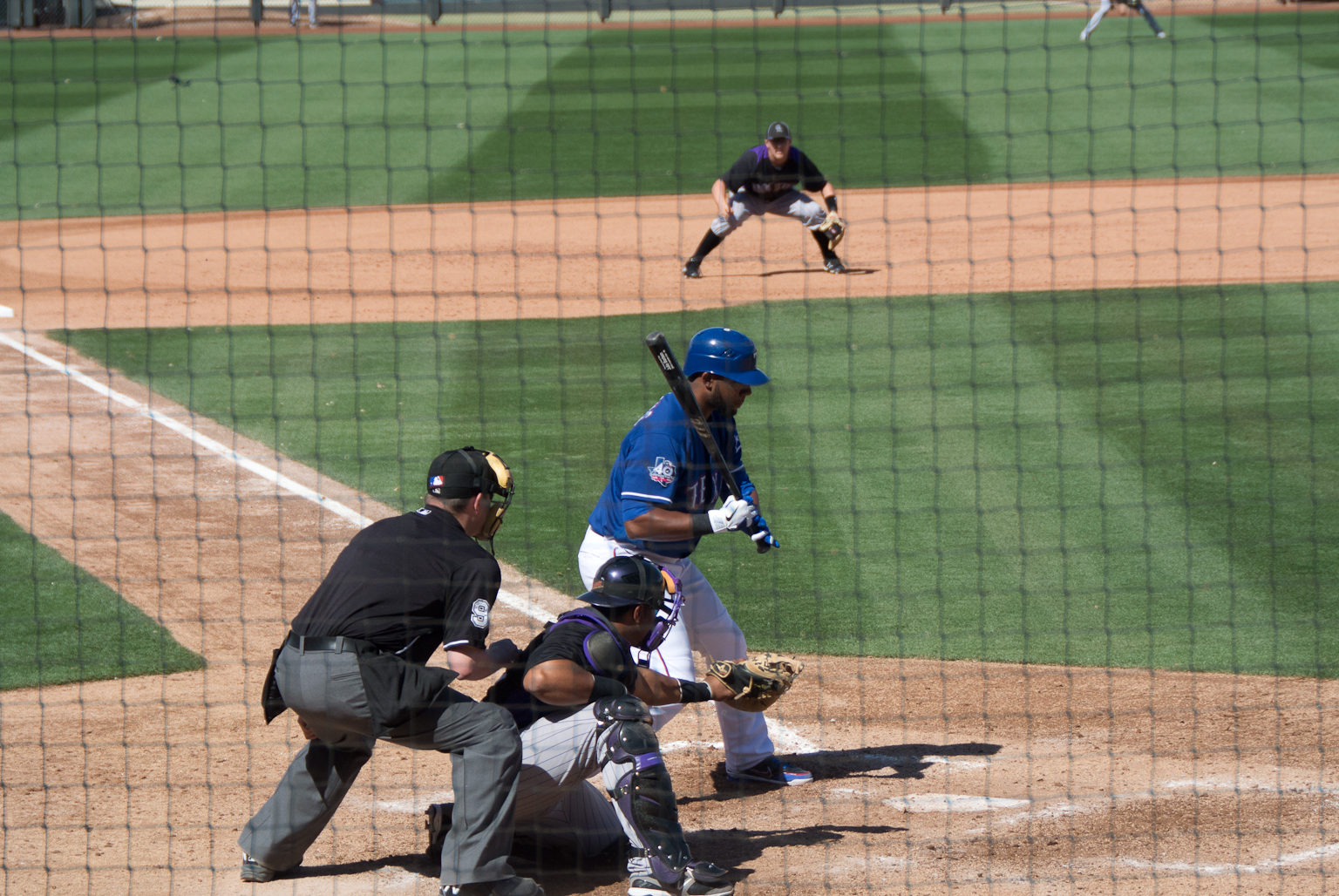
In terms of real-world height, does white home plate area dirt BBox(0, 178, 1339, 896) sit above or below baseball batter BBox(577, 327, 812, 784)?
below

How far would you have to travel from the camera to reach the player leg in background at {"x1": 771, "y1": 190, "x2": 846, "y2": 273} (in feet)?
46.6

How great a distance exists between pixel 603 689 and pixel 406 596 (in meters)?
0.67

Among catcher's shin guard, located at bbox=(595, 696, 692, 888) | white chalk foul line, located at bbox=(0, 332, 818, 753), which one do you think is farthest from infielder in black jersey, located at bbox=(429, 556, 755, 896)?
white chalk foul line, located at bbox=(0, 332, 818, 753)

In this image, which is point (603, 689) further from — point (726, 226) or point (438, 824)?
point (726, 226)

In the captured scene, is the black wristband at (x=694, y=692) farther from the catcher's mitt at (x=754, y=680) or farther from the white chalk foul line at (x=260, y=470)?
the white chalk foul line at (x=260, y=470)

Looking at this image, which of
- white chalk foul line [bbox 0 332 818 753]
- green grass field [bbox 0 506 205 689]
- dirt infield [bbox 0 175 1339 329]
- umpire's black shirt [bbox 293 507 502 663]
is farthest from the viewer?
dirt infield [bbox 0 175 1339 329]

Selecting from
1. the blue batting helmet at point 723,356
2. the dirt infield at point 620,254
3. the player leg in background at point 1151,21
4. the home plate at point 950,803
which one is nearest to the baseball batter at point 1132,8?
the player leg in background at point 1151,21

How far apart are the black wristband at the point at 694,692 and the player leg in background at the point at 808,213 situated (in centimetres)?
1017

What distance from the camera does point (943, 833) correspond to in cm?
487

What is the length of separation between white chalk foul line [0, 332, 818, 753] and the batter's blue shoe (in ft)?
1.07

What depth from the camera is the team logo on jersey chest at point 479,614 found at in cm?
427

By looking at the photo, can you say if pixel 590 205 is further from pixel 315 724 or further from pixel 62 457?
pixel 315 724

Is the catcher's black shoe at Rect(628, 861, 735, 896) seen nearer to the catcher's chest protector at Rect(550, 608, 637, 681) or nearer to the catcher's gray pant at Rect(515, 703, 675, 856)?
the catcher's gray pant at Rect(515, 703, 675, 856)

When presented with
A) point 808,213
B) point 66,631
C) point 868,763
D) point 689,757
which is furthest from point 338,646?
point 808,213
